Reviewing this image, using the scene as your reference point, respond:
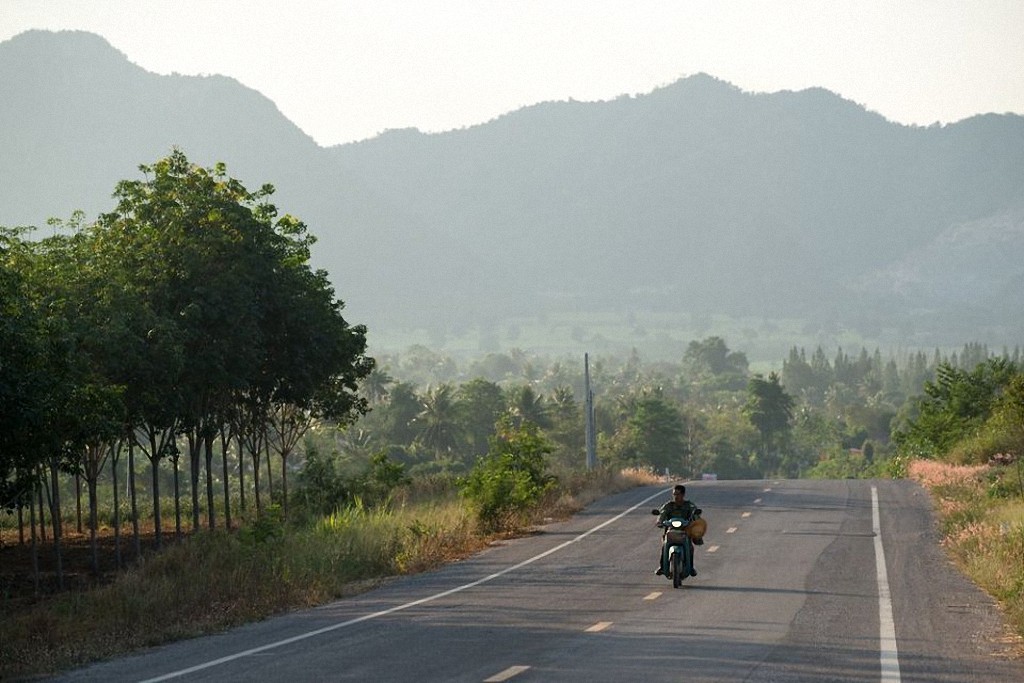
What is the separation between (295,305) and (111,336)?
42.3 ft

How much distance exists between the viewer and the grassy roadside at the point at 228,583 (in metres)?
17.9

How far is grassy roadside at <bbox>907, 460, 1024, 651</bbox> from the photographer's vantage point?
21734mm

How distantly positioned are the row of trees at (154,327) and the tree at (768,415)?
444 feet

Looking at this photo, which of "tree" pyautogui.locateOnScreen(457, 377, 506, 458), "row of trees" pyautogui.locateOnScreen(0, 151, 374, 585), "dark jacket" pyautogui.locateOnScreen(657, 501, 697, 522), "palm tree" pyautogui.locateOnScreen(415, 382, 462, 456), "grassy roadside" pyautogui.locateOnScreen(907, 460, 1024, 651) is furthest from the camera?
"tree" pyautogui.locateOnScreen(457, 377, 506, 458)

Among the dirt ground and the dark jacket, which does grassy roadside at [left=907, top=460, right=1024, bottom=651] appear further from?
the dirt ground

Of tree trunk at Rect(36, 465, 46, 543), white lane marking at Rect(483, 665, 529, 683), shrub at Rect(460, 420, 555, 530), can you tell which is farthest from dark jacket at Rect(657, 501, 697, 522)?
shrub at Rect(460, 420, 555, 530)

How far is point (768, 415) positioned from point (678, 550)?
163219 millimetres

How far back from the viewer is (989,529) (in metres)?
29.2

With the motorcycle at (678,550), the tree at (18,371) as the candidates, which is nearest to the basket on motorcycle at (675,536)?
the motorcycle at (678,550)

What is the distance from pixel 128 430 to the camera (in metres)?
41.1

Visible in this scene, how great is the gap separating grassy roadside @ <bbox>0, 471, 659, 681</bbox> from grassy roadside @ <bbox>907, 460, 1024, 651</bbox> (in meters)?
10.1

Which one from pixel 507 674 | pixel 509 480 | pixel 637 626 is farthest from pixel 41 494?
pixel 507 674

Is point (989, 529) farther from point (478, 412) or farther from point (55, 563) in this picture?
point (478, 412)

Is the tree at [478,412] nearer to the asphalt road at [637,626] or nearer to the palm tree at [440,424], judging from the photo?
the palm tree at [440,424]
